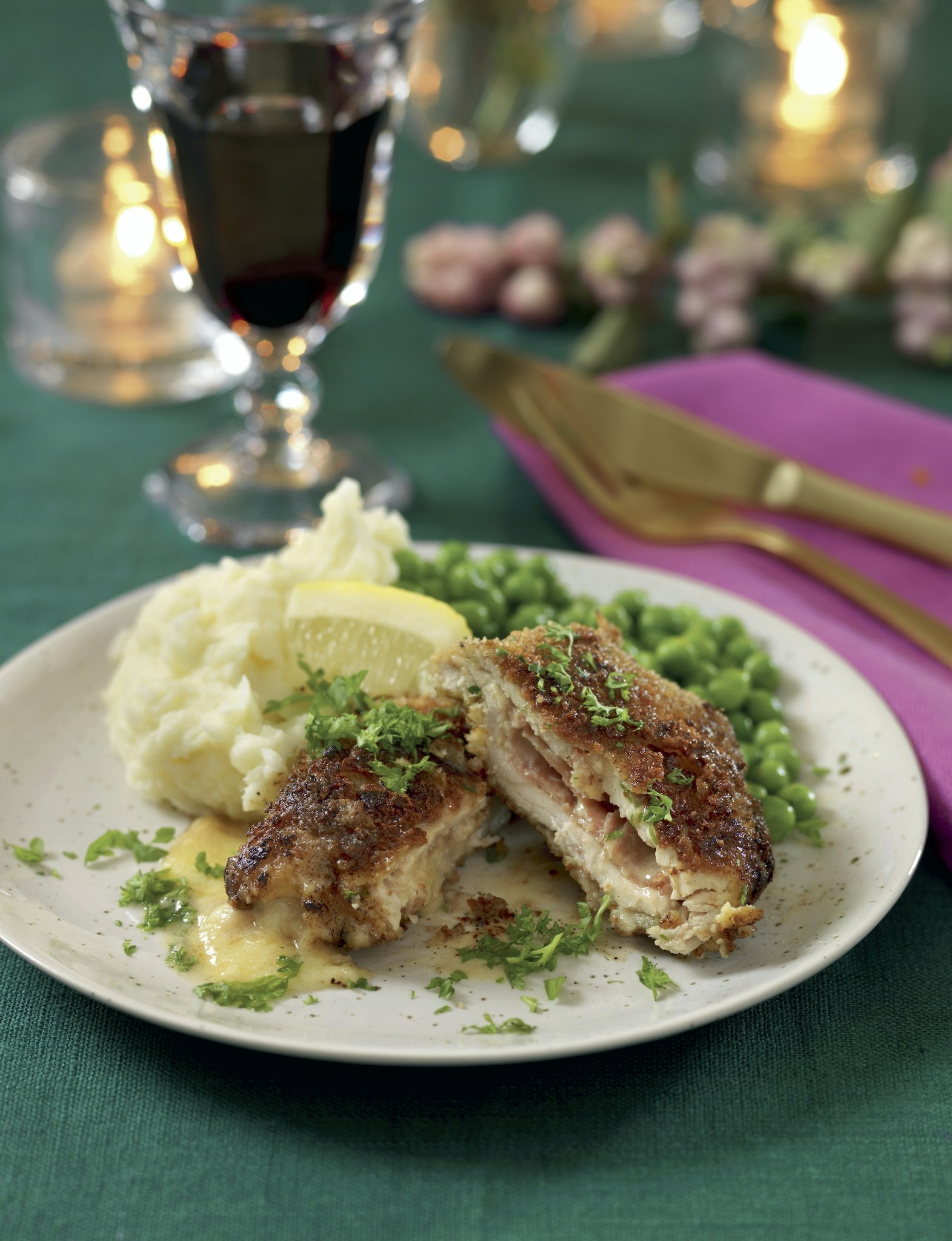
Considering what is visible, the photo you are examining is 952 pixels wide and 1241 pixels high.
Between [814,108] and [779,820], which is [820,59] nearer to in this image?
[814,108]

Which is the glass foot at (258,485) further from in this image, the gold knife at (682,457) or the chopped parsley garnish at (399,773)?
the chopped parsley garnish at (399,773)

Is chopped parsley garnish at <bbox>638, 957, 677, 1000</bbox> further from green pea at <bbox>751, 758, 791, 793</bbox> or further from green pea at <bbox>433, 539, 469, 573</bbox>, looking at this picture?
green pea at <bbox>433, 539, 469, 573</bbox>

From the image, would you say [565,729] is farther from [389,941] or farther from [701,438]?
[701,438]

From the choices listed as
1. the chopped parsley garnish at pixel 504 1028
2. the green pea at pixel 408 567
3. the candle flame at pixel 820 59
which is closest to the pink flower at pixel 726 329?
the candle flame at pixel 820 59

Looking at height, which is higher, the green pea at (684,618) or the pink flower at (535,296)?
the green pea at (684,618)

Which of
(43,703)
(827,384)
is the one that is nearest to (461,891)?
(43,703)

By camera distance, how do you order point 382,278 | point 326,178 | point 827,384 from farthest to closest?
point 382,278 → point 827,384 → point 326,178

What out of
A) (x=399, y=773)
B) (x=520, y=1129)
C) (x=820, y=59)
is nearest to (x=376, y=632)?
(x=399, y=773)
